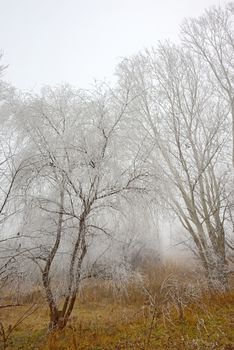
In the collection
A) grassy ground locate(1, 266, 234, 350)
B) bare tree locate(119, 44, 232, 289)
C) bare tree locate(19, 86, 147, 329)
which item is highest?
bare tree locate(119, 44, 232, 289)

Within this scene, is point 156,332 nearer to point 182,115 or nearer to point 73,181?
point 73,181

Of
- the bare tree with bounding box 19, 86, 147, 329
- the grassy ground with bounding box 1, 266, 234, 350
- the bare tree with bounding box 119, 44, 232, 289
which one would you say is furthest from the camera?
the bare tree with bounding box 119, 44, 232, 289

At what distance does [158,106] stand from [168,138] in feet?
4.16

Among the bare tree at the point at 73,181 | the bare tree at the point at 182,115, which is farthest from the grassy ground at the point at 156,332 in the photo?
the bare tree at the point at 182,115

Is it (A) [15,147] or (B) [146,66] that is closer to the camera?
(A) [15,147]

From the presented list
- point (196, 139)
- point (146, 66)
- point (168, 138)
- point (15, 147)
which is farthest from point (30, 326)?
point (146, 66)

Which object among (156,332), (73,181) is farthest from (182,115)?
(156,332)

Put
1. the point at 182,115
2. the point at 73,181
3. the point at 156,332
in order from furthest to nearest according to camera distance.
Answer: the point at 182,115 → the point at 73,181 → the point at 156,332

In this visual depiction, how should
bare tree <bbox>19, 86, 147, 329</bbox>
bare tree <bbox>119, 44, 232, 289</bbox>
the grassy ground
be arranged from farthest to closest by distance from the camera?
bare tree <bbox>119, 44, 232, 289</bbox>
bare tree <bbox>19, 86, 147, 329</bbox>
the grassy ground

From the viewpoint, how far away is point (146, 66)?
10.3 metres

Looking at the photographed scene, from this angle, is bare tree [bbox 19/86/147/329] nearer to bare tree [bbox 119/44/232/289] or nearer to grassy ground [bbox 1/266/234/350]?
grassy ground [bbox 1/266/234/350]

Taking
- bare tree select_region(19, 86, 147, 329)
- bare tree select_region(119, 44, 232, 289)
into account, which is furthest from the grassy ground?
bare tree select_region(119, 44, 232, 289)

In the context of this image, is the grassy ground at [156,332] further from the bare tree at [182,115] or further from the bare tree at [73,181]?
the bare tree at [182,115]

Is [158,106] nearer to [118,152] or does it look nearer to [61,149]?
[118,152]
